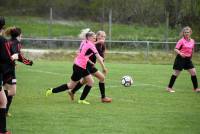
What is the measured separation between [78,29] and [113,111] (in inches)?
998

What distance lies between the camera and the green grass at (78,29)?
1353 inches

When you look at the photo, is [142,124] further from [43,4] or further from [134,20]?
[43,4]

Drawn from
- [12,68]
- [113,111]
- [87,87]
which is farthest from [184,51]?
[12,68]

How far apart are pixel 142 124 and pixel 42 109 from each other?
2.67 metres

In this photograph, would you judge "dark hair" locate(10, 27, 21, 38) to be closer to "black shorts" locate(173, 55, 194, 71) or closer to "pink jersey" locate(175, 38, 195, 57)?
"pink jersey" locate(175, 38, 195, 57)

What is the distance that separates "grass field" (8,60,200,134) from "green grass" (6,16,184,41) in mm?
14949

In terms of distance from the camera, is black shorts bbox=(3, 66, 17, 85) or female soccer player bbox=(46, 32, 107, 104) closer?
black shorts bbox=(3, 66, 17, 85)

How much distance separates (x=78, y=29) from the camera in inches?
1465

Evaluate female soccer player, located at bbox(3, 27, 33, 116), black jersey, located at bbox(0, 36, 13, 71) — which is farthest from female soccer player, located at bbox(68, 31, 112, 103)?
black jersey, located at bbox(0, 36, 13, 71)

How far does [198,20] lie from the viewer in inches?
1351

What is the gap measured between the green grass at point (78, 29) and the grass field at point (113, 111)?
14.9 meters

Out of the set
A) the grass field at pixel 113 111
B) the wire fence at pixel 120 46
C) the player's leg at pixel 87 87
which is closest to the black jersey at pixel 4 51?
the grass field at pixel 113 111

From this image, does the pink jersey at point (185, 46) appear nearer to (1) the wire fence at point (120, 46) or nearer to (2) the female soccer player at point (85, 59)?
(2) the female soccer player at point (85, 59)

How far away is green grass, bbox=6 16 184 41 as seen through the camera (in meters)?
34.4
